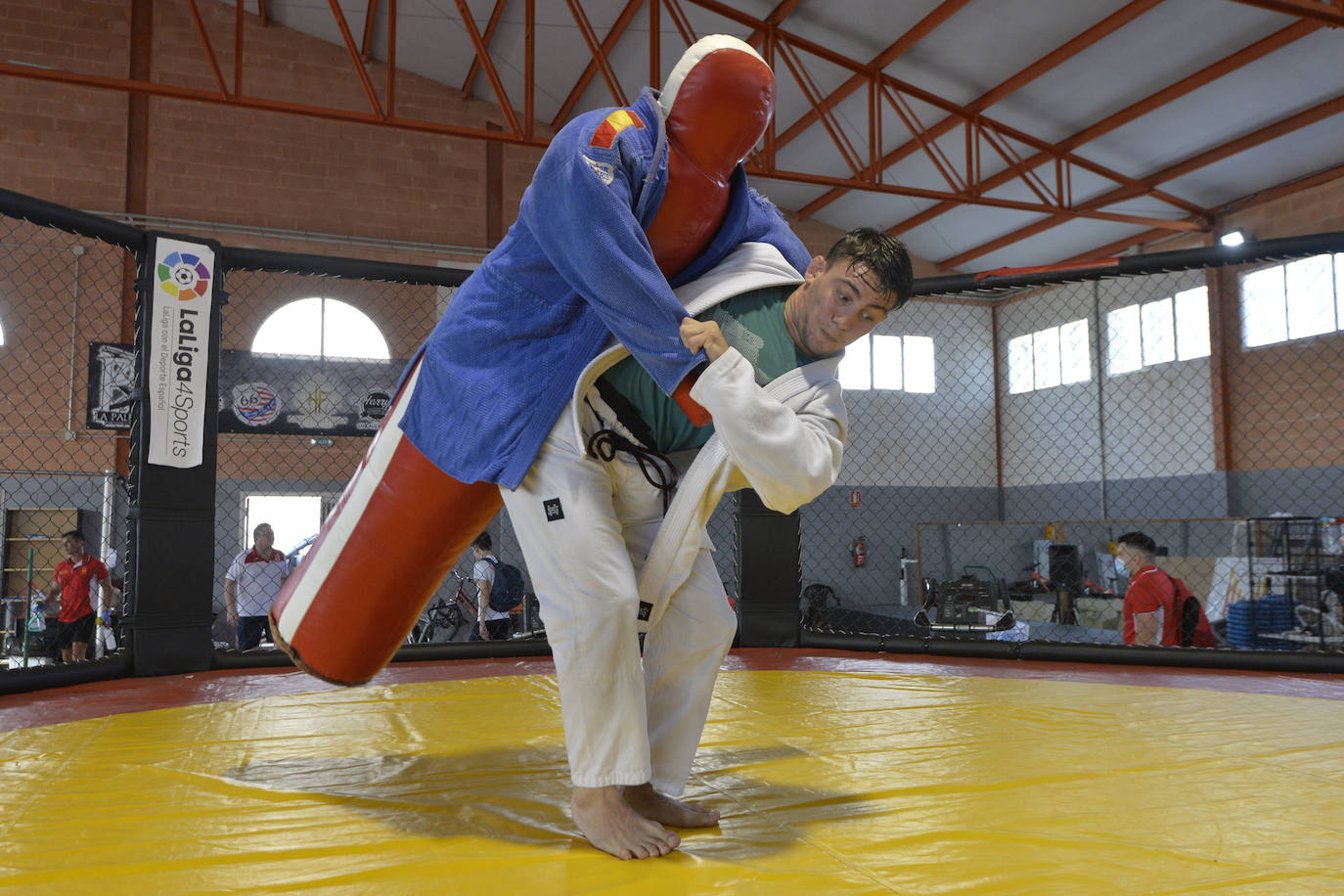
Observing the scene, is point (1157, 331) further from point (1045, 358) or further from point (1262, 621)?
point (1262, 621)

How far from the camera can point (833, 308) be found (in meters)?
1.38

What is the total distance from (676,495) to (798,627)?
2.21 m

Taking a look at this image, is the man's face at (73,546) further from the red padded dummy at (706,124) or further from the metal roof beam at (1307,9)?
the metal roof beam at (1307,9)

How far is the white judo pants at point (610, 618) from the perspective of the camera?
1376 mm

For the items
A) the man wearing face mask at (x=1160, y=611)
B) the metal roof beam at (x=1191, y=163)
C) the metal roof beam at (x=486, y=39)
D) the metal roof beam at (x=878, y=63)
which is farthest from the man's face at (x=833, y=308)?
the metal roof beam at (x=1191, y=163)

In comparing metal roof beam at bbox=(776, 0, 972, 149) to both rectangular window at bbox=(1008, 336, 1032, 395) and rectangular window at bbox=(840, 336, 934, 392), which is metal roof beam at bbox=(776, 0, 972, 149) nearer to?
rectangular window at bbox=(840, 336, 934, 392)

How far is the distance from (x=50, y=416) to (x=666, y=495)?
9488 millimetres

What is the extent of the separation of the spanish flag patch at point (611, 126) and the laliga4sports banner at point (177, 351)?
2144mm

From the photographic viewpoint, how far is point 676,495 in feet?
4.75

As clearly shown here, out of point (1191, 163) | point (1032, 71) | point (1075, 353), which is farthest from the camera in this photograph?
point (1075, 353)

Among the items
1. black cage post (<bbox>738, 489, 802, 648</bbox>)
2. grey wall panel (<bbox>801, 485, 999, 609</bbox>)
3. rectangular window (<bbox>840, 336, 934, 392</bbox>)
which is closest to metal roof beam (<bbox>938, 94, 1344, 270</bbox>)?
rectangular window (<bbox>840, 336, 934, 392</bbox>)

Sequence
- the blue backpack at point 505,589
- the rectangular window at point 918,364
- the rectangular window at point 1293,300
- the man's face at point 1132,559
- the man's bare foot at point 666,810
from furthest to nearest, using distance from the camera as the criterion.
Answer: the rectangular window at point 918,364 → the rectangular window at point 1293,300 → the blue backpack at point 505,589 → the man's face at point 1132,559 → the man's bare foot at point 666,810

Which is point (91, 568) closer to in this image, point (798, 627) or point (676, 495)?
point (798, 627)

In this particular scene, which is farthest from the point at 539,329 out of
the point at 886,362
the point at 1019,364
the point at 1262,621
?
the point at 1019,364
